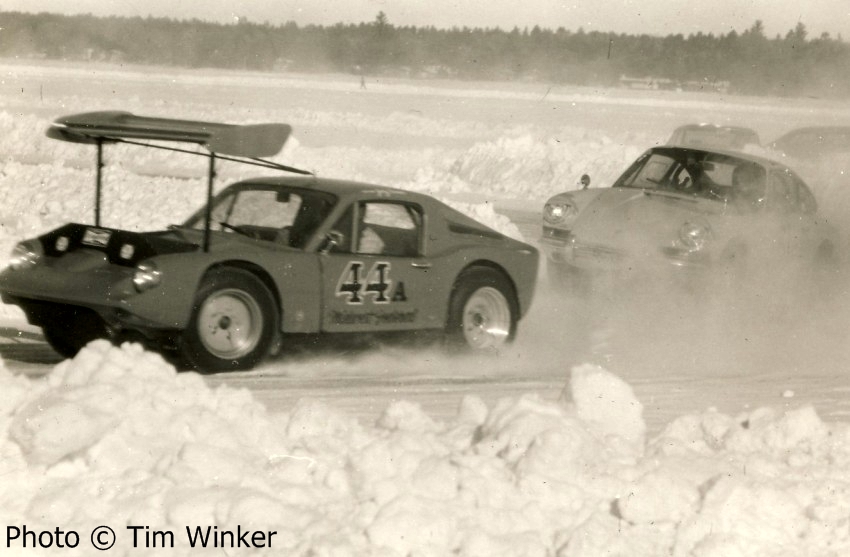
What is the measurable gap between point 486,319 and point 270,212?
6.34ft

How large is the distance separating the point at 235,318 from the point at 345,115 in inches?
1184

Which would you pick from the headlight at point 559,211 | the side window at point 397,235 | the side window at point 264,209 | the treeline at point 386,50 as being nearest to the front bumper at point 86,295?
the side window at point 264,209

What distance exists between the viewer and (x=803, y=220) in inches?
471

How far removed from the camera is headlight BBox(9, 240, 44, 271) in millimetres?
8109

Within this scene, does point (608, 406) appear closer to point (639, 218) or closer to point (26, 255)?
point (26, 255)

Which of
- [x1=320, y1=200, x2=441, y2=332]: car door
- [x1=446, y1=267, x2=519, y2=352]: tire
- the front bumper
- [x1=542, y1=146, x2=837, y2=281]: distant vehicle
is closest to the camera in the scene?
the front bumper

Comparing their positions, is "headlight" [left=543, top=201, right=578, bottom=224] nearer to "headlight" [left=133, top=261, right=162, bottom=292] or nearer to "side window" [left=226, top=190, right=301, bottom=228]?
"side window" [left=226, top=190, right=301, bottom=228]

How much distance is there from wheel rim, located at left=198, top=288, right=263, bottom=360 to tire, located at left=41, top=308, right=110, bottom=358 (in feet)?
2.10

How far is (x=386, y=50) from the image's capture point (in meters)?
47.0

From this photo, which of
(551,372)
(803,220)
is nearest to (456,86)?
(803,220)

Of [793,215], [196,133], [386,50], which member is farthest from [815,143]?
[386,50]

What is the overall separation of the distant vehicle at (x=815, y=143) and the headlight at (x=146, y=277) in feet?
62.0

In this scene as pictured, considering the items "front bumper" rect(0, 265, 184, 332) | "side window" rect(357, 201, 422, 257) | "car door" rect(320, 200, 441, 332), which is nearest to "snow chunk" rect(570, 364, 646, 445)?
"car door" rect(320, 200, 441, 332)

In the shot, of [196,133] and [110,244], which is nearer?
[196,133]
